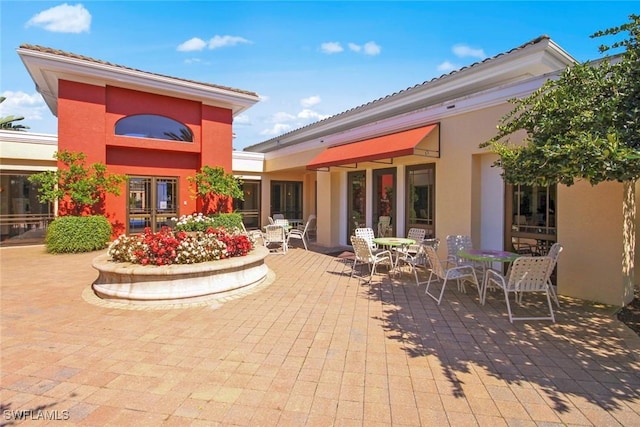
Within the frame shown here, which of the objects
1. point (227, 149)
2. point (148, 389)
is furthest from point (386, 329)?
point (227, 149)

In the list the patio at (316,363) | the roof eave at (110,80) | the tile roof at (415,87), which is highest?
the roof eave at (110,80)

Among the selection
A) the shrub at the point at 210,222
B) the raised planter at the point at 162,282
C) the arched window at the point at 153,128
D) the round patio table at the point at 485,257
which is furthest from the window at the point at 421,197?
the arched window at the point at 153,128

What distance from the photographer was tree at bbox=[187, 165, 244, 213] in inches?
609

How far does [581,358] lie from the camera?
13.8ft

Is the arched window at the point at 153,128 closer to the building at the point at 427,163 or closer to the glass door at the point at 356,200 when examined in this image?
the building at the point at 427,163

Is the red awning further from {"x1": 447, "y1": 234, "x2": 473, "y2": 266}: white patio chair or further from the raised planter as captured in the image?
the raised planter

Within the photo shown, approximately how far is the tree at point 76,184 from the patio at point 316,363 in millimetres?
6908

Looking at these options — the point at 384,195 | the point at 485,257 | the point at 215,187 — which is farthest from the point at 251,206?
the point at 485,257

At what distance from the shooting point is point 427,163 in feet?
34.3

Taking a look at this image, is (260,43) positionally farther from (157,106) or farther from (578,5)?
(578,5)

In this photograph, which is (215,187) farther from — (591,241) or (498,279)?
(591,241)

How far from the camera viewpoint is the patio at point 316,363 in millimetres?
3137

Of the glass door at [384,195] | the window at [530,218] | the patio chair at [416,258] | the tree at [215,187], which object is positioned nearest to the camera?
the window at [530,218]

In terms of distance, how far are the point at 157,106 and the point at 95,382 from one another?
561 inches
